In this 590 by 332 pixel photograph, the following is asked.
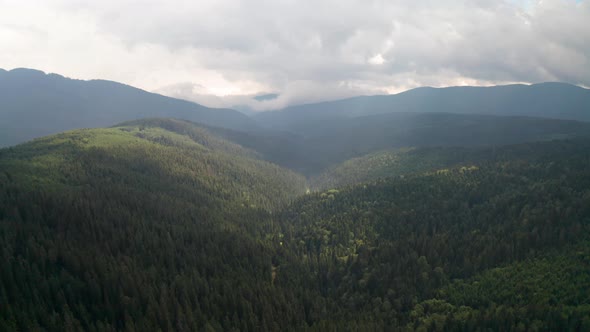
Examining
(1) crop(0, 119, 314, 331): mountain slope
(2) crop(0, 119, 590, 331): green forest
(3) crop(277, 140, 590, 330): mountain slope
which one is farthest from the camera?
(3) crop(277, 140, 590, 330): mountain slope

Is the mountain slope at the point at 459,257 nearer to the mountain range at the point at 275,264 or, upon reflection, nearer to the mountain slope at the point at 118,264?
the mountain range at the point at 275,264

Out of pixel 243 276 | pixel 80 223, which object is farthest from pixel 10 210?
pixel 243 276

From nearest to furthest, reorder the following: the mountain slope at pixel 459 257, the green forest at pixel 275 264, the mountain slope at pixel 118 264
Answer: the mountain slope at pixel 118 264 < the green forest at pixel 275 264 < the mountain slope at pixel 459 257

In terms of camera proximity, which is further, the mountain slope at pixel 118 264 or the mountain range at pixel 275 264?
the mountain range at pixel 275 264

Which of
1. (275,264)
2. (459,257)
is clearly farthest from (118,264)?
(459,257)

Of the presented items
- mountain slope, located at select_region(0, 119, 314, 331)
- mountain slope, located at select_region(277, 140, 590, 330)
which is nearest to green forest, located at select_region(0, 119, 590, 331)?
mountain slope, located at select_region(0, 119, 314, 331)

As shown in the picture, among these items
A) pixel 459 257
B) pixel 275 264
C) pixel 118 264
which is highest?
pixel 118 264

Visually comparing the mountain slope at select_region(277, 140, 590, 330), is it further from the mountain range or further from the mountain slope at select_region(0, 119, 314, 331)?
the mountain slope at select_region(0, 119, 314, 331)

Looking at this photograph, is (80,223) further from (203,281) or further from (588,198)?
(588,198)

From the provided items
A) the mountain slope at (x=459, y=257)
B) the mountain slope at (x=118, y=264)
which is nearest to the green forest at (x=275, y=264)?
the mountain slope at (x=118, y=264)

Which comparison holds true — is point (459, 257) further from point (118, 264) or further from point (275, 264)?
point (118, 264)

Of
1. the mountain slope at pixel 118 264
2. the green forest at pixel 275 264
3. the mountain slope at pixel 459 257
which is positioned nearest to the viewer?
the mountain slope at pixel 118 264

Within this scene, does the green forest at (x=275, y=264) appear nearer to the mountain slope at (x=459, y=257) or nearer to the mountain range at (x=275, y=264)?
the mountain range at (x=275, y=264)

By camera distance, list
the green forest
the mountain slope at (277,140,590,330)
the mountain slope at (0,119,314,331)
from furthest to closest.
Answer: the mountain slope at (277,140,590,330)
the green forest
the mountain slope at (0,119,314,331)
